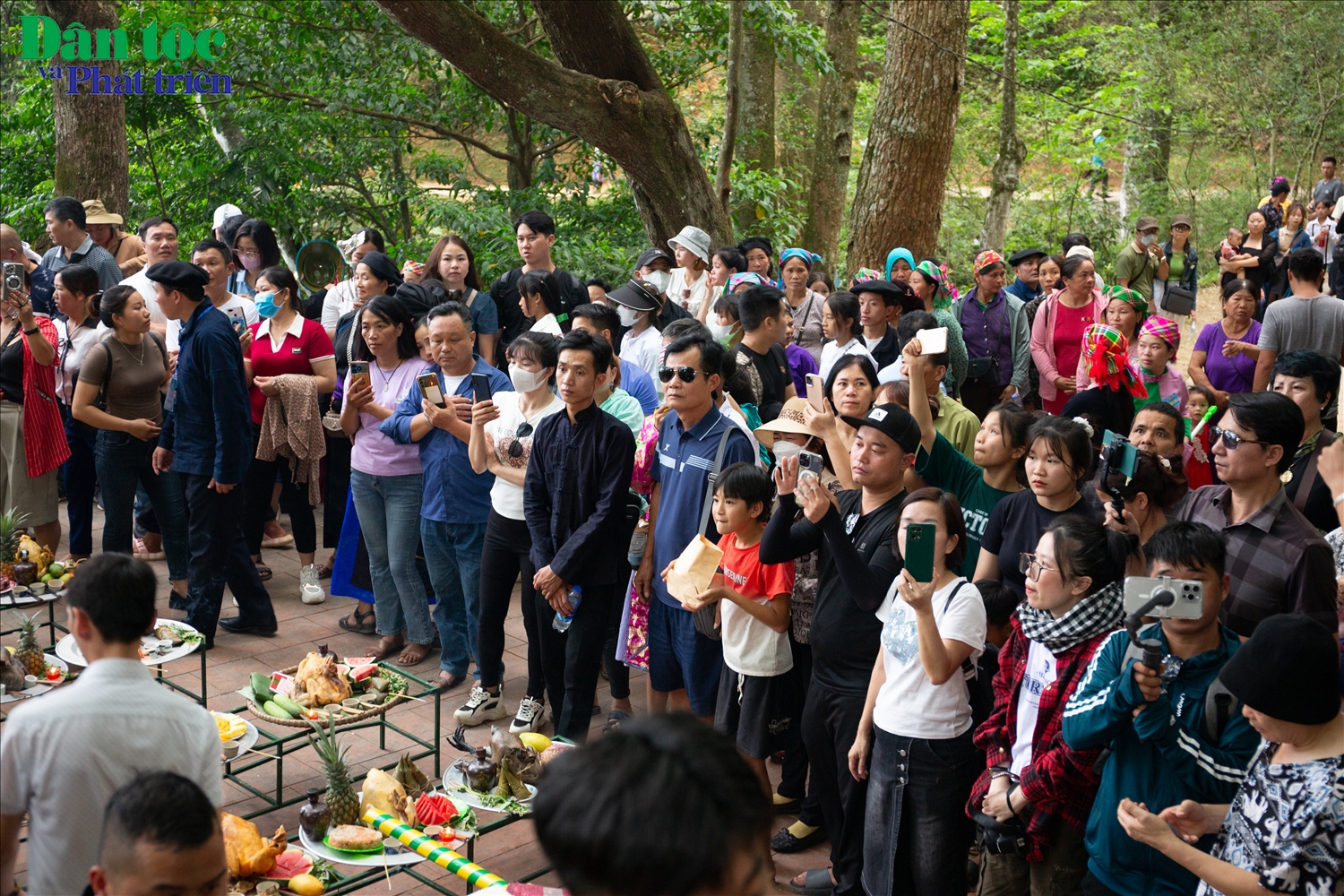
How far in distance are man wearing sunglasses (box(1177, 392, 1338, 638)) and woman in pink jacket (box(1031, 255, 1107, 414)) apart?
151 inches

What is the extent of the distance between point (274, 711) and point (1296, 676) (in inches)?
136

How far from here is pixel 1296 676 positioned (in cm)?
247

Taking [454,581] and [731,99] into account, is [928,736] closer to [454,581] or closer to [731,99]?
[454,581]

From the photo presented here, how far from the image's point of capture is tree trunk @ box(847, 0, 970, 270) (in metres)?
9.45

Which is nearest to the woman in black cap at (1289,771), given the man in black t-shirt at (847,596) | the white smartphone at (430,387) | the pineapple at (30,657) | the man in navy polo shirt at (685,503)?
the man in black t-shirt at (847,596)

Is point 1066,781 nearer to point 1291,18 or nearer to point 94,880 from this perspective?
point 94,880

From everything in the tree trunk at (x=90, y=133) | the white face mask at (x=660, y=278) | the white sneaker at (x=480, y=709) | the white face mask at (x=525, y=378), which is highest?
the tree trunk at (x=90, y=133)

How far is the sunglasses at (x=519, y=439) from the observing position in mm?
5246

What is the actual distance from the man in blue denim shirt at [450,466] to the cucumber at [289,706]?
3.94ft

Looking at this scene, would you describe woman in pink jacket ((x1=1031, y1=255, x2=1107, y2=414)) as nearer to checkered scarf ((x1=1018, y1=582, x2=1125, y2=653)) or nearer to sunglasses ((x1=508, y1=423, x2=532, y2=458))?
sunglasses ((x1=508, y1=423, x2=532, y2=458))

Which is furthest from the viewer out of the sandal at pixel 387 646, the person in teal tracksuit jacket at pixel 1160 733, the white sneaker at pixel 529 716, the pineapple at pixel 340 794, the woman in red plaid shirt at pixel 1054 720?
the sandal at pixel 387 646

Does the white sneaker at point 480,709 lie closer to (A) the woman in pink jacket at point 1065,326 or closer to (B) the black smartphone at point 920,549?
(B) the black smartphone at point 920,549

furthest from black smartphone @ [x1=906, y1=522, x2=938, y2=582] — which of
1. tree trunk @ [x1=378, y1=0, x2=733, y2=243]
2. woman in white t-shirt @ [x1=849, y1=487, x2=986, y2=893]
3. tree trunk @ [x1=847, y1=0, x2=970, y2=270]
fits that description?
tree trunk @ [x1=847, y1=0, x2=970, y2=270]

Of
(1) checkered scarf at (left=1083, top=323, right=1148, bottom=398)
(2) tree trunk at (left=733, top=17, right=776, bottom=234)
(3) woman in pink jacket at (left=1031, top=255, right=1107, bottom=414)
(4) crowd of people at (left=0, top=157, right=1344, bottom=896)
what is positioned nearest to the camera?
(4) crowd of people at (left=0, top=157, right=1344, bottom=896)
